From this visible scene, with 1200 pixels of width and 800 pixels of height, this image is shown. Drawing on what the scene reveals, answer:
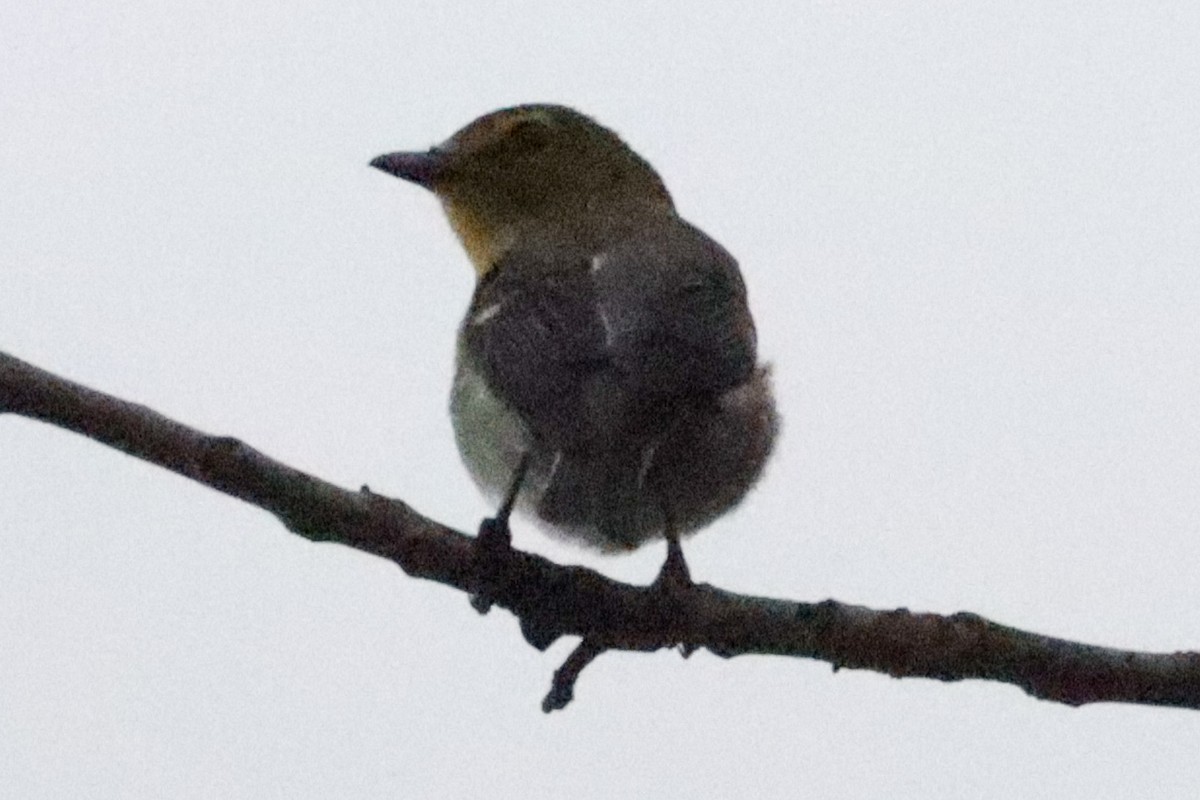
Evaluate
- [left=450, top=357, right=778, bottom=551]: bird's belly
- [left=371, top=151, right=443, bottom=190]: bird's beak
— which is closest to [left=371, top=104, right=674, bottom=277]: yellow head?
[left=371, top=151, right=443, bottom=190]: bird's beak

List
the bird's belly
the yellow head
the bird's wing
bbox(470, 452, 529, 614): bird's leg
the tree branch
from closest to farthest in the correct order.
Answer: the tree branch
bbox(470, 452, 529, 614): bird's leg
the bird's wing
the bird's belly
the yellow head

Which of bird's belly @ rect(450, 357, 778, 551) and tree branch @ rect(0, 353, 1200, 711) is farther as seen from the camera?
bird's belly @ rect(450, 357, 778, 551)

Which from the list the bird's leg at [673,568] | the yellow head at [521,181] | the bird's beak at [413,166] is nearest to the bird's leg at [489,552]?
the bird's leg at [673,568]

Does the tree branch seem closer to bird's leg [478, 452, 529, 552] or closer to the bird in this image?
bird's leg [478, 452, 529, 552]

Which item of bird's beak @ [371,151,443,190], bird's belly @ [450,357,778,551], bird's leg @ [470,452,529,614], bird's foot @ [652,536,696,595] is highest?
bird's beak @ [371,151,443,190]

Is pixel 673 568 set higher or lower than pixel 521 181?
lower

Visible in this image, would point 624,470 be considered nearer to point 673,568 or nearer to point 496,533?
point 673,568

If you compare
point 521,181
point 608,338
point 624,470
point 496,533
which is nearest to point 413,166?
point 521,181
